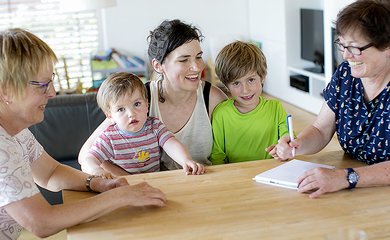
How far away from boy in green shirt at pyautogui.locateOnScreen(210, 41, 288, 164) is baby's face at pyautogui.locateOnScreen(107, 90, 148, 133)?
15.1 inches

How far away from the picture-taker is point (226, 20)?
295 inches

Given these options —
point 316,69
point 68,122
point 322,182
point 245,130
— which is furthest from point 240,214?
point 316,69

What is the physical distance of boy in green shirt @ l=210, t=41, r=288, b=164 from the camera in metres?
2.40

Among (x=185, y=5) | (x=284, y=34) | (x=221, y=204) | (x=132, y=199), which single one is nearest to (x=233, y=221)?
(x=221, y=204)

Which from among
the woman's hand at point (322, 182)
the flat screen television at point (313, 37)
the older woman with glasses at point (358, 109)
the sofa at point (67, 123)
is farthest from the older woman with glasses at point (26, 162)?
the flat screen television at point (313, 37)

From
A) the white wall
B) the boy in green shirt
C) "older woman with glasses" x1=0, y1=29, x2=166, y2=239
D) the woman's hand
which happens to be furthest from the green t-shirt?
the white wall

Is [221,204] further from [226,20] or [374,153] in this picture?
[226,20]

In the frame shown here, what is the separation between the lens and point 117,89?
2.17 metres

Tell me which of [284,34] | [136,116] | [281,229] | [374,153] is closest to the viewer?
[281,229]

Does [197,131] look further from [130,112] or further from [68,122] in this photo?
[68,122]

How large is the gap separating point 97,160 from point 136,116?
23 cm

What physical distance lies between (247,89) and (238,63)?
0.12 m

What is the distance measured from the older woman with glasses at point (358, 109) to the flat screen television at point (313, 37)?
397cm

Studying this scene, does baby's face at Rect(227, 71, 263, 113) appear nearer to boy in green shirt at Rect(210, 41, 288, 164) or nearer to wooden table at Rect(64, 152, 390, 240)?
boy in green shirt at Rect(210, 41, 288, 164)
